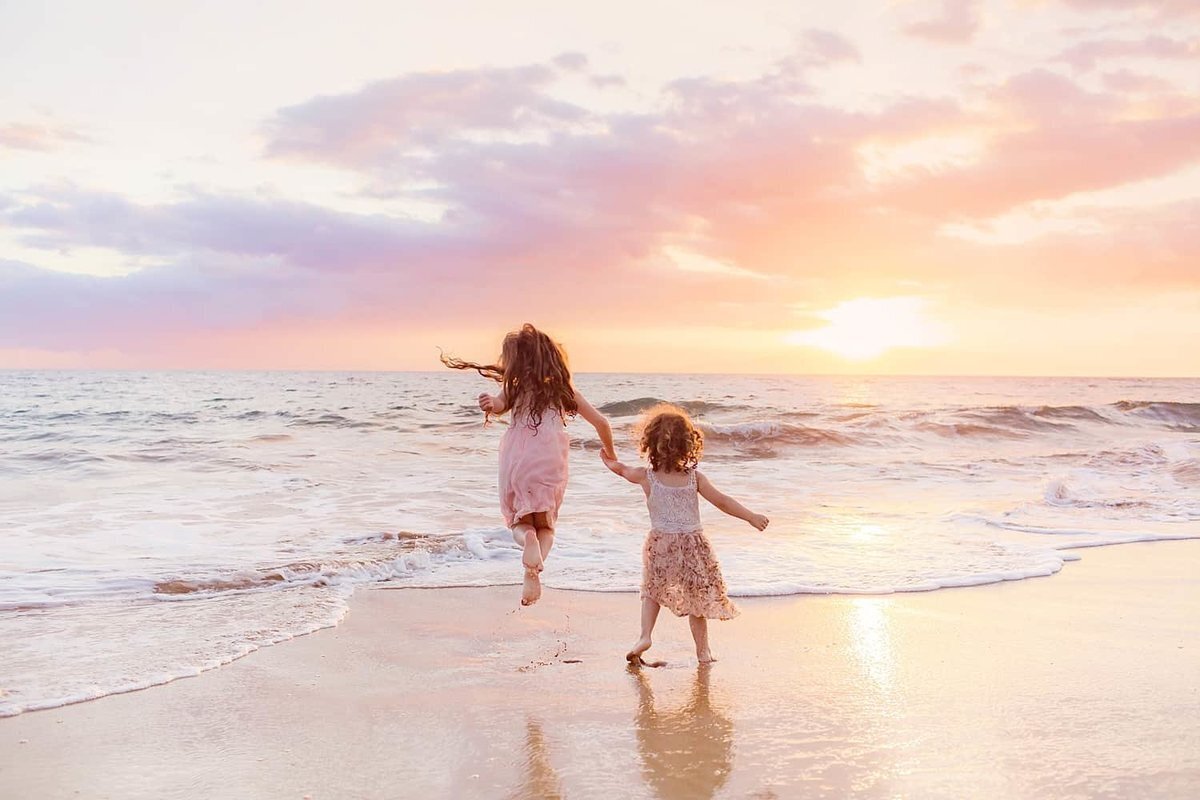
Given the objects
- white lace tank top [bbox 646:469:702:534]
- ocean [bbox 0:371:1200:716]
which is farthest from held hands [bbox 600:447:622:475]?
ocean [bbox 0:371:1200:716]

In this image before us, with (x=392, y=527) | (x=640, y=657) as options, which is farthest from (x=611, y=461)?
(x=392, y=527)

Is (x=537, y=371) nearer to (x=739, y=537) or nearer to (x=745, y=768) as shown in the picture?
(x=745, y=768)

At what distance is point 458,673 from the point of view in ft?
16.3

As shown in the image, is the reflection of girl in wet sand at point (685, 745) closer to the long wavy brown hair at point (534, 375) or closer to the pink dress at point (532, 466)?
the pink dress at point (532, 466)

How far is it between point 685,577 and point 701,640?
1.20 feet

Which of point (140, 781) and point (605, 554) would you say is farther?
point (605, 554)

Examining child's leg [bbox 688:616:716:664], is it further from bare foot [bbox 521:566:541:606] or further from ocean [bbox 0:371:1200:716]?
ocean [bbox 0:371:1200:716]

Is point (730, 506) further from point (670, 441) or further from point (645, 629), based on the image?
point (645, 629)

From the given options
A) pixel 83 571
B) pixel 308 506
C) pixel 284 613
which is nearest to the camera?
pixel 284 613

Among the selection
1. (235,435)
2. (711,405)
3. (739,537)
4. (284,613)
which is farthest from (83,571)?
→ (711,405)

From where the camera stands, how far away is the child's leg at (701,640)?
5.14m

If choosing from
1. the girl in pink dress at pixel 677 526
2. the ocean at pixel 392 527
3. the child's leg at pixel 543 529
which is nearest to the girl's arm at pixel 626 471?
the girl in pink dress at pixel 677 526

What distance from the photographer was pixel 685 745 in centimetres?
382

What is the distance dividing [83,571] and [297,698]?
4333 mm
